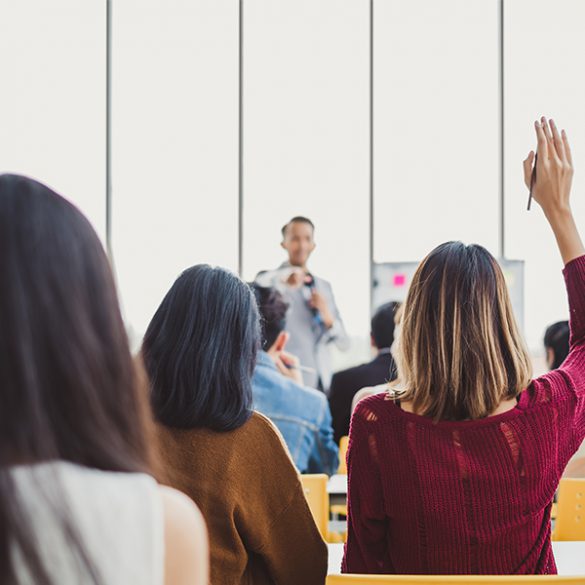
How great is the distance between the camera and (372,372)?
4.30 meters

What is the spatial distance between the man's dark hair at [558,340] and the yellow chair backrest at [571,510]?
1.42 meters

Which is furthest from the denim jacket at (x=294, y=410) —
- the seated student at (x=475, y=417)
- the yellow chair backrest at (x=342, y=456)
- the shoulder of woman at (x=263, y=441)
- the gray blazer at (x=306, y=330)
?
the gray blazer at (x=306, y=330)

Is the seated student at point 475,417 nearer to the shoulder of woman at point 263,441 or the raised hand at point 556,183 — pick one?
the raised hand at point 556,183

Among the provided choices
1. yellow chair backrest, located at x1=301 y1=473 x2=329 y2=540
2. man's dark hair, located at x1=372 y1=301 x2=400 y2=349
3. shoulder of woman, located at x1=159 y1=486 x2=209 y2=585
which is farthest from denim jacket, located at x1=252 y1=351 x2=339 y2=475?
shoulder of woman, located at x1=159 y1=486 x2=209 y2=585

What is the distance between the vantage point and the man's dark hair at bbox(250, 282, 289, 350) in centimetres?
358

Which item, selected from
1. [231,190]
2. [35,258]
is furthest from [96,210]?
[35,258]

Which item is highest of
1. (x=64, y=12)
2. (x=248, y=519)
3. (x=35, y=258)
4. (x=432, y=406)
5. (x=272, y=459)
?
(x=64, y=12)

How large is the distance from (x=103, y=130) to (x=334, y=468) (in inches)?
163

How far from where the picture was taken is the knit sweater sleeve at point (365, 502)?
1.80 metres

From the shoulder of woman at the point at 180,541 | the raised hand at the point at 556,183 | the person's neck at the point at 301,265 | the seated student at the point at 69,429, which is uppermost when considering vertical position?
the raised hand at the point at 556,183

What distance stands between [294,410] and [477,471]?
5.11ft

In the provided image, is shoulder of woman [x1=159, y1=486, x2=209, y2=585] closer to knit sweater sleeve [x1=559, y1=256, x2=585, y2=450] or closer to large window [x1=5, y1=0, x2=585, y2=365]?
knit sweater sleeve [x1=559, y1=256, x2=585, y2=450]

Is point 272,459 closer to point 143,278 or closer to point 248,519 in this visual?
point 248,519

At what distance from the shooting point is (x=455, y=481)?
5.68 ft
